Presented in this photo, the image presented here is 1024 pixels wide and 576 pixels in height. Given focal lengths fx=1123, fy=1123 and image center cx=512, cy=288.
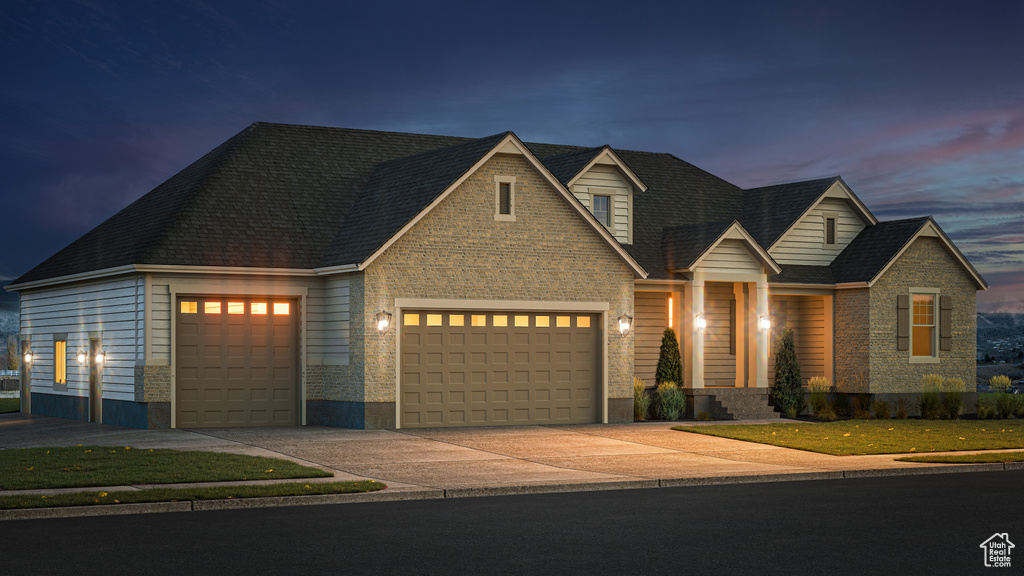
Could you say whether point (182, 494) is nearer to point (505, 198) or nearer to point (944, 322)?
point (505, 198)

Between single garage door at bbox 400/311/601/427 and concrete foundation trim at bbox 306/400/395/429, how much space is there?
1.72 ft

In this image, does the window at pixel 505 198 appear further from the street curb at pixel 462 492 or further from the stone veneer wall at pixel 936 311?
the stone veneer wall at pixel 936 311

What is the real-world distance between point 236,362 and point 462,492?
467 inches

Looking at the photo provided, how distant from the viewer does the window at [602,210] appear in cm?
2986

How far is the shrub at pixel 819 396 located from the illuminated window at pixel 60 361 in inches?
766

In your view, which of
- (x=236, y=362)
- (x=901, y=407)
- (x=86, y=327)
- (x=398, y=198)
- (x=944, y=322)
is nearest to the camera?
(x=236, y=362)

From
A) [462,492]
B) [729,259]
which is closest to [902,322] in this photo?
[729,259]

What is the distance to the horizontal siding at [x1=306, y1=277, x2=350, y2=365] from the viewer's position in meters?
24.7

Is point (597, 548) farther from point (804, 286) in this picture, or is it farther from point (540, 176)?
point (804, 286)

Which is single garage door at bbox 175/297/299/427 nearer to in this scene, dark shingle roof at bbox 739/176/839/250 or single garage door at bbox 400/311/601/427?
single garage door at bbox 400/311/601/427

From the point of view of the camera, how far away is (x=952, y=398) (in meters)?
30.1

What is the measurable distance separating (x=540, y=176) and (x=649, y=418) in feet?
23.2

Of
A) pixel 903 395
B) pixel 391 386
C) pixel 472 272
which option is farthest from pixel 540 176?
pixel 903 395

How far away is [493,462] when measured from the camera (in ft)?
58.7
